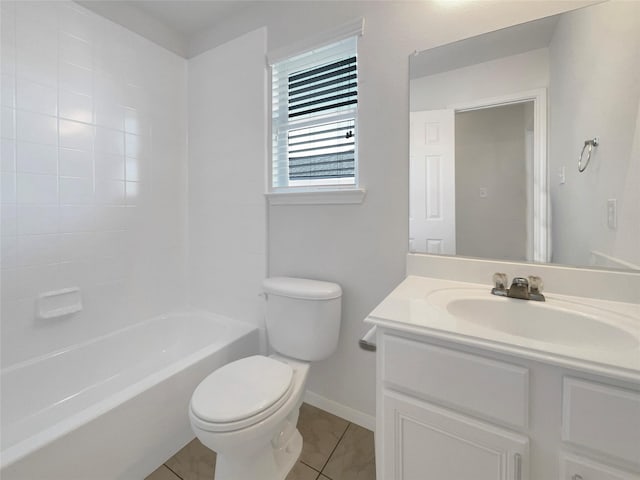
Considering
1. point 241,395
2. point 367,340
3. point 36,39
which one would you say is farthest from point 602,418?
point 36,39

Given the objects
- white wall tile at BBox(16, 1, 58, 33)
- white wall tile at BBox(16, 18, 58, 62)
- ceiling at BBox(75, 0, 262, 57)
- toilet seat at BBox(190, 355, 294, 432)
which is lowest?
toilet seat at BBox(190, 355, 294, 432)

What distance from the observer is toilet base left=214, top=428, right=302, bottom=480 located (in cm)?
111

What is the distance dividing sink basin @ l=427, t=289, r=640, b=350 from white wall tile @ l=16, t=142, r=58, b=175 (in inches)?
76.3

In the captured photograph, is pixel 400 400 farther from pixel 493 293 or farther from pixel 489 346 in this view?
pixel 493 293

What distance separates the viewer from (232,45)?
1.87 metres

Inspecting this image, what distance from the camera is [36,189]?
4.72 feet

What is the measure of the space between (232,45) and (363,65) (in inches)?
39.5

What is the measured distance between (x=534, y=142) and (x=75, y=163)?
223 centimetres

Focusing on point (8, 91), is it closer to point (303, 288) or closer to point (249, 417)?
point (303, 288)

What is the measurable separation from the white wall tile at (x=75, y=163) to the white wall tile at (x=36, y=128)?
0.07 metres

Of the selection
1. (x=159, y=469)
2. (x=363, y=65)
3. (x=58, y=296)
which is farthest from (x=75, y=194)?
(x=363, y=65)

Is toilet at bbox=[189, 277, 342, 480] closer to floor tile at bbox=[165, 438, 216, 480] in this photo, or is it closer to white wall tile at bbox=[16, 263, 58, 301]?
floor tile at bbox=[165, 438, 216, 480]

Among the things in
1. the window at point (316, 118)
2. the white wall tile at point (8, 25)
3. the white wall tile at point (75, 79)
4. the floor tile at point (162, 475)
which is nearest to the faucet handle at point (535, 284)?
the window at point (316, 118)

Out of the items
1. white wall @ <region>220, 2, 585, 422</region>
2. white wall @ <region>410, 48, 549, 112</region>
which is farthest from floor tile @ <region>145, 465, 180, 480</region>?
white wall @ <region>410, 48, 549, 112</region>
